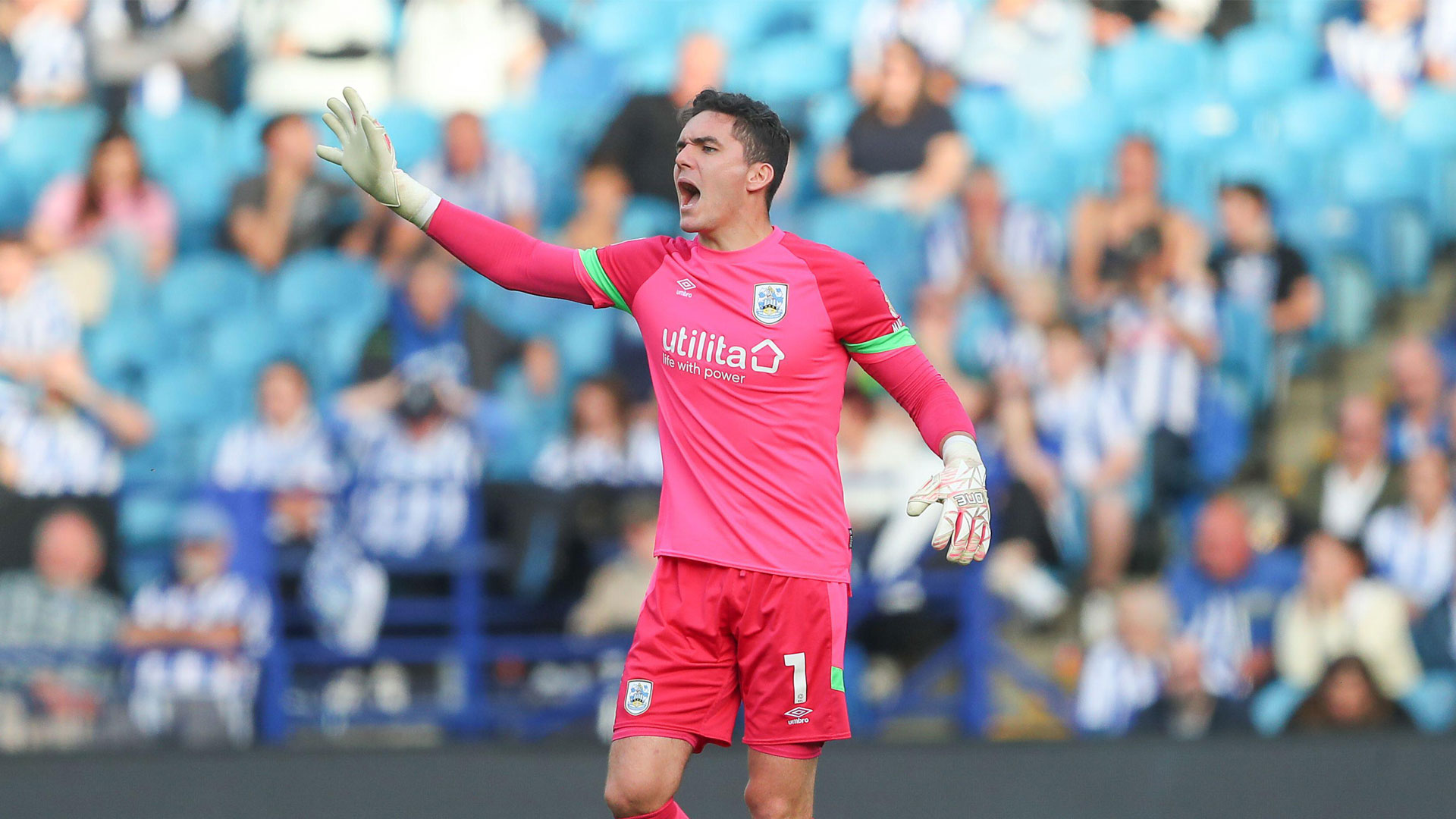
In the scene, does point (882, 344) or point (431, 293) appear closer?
point (882, 344)

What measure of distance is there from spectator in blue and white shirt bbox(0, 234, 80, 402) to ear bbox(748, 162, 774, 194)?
14.4ft

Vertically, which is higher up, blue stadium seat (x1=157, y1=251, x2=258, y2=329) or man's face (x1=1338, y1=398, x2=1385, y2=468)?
blue stadium seat (x1=157, y1=251, x2=258, y2=329)

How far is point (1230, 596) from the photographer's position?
253 inches

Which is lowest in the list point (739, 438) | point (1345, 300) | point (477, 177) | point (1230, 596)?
point (1230, 596)

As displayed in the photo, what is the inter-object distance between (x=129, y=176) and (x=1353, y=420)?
536cm

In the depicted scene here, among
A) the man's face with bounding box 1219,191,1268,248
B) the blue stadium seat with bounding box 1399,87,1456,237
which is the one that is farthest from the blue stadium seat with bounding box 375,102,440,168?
the blue stadium seat with bounding box 1399,87,1456,237

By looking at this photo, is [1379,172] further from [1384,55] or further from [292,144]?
[292,144]

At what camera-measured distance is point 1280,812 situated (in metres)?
5.38

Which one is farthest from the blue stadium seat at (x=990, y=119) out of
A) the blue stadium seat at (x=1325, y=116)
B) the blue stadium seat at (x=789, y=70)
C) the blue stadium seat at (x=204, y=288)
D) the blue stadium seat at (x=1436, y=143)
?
the blue stadium seat at (x=204, y=288)

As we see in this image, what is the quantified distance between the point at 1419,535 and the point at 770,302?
4.15 metres

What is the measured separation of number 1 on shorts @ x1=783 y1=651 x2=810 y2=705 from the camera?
11.1 feet

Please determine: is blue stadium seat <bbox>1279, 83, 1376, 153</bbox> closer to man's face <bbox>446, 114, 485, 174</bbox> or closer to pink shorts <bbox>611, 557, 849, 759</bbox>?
man's face <bbox>446, 114, 485, 174</bbox>

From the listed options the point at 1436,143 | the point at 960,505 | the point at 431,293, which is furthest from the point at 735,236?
the point at 1436,143

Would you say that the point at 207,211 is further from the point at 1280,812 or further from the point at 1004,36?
the point at 1280,812
